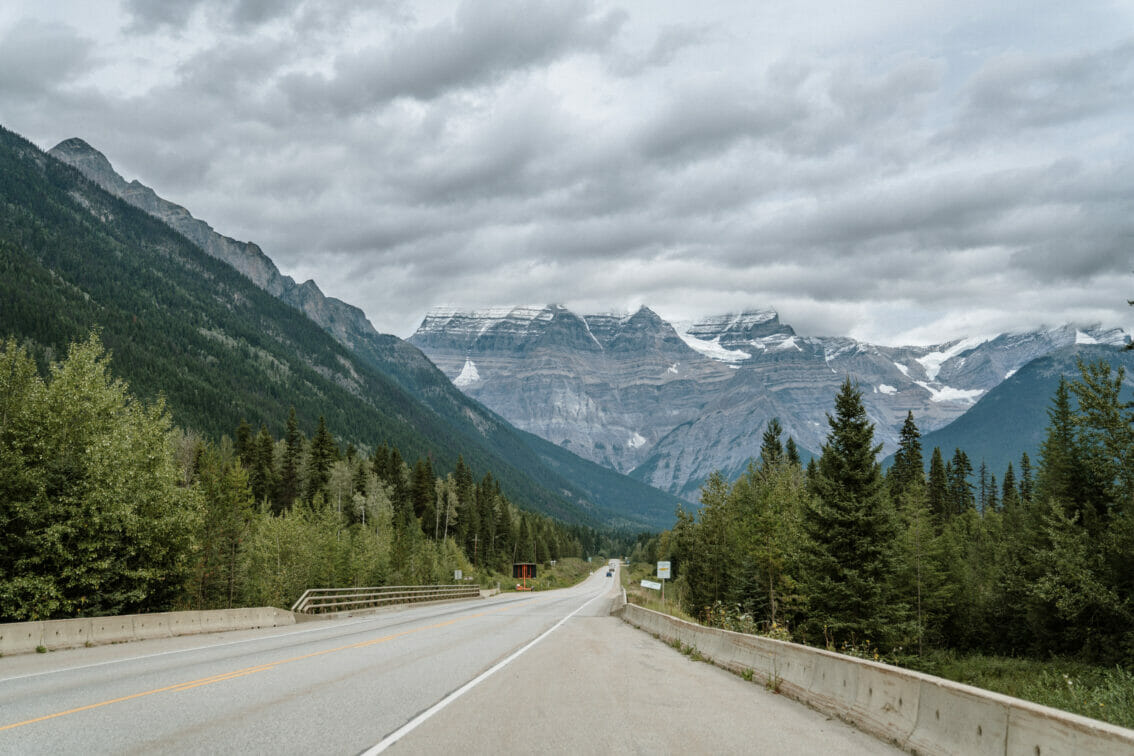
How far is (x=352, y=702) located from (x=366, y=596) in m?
33.5

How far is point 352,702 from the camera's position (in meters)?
9.91

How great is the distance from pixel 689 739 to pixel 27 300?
195618 mm

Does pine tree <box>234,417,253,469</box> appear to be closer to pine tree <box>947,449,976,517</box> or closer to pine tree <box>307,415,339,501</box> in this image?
pine tree <box>307,415,339,501</box>

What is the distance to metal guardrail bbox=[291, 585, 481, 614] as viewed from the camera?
31.4 metres

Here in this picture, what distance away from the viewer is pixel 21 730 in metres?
7.78

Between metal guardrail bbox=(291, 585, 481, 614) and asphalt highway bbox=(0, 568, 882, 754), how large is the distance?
44.3 feet

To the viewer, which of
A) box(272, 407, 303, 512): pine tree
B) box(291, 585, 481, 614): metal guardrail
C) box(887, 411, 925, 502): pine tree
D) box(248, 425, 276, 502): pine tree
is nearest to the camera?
box(291, 585, 481, 614): metal guardrail

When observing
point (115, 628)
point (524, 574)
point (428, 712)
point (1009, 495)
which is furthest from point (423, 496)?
point (428, 712)

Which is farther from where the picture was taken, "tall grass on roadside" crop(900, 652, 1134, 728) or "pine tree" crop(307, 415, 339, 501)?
"pine tree" crop(307, 415, 339, 501)

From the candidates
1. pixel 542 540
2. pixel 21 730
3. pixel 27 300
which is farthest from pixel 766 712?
pixel 27 300

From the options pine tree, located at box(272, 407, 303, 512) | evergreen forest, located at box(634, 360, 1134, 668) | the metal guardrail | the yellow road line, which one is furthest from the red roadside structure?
the yellow road line

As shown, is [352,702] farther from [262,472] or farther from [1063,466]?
[262,472]

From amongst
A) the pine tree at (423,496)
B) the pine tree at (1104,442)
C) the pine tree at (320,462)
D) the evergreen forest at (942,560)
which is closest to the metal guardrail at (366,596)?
the evergreen forest at (942,560)

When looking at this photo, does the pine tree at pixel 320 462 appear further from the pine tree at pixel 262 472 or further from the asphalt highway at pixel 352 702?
the asphalt highway at pixel 352 702
